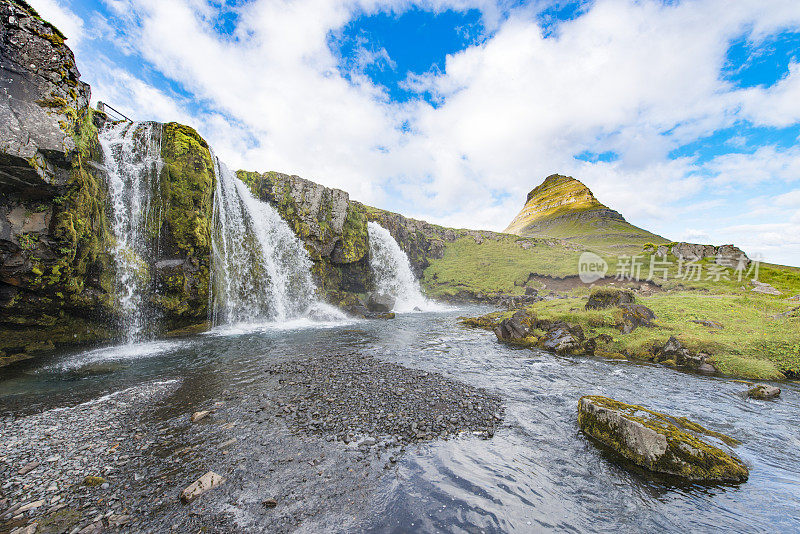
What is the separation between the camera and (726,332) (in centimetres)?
1628

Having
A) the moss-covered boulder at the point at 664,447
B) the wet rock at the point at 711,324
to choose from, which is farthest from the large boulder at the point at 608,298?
the moss-covered boulder at the point at 664,447

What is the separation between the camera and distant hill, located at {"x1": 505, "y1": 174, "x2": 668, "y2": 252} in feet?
369

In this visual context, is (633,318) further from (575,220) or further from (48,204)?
(575,220)

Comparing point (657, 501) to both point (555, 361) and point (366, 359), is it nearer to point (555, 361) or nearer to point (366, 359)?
point (555, 361)

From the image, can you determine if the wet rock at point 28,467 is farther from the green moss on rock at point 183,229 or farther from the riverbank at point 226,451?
the green moss on rock at point 183,229

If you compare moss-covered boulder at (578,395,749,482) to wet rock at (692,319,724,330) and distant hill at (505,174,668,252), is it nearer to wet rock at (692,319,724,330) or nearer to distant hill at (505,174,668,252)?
wet rock at (692,319,724,330)

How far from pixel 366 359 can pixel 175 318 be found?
50.3 feet

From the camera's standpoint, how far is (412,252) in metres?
70.6

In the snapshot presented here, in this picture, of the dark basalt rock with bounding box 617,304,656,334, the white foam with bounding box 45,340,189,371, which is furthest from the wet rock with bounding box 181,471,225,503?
the dark basalt rock with bounding box 617,304,656,334

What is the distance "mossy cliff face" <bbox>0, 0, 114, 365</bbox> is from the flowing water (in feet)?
8.49

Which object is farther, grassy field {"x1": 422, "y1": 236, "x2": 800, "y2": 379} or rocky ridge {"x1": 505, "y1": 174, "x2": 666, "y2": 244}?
rocky ridge {"x1": 505, "y1": 174, "x2": 666, "y2": 244}

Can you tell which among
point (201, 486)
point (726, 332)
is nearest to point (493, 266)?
point (726, 332)

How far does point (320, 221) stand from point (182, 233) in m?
17.9

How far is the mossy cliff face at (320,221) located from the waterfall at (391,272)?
5722 mm
